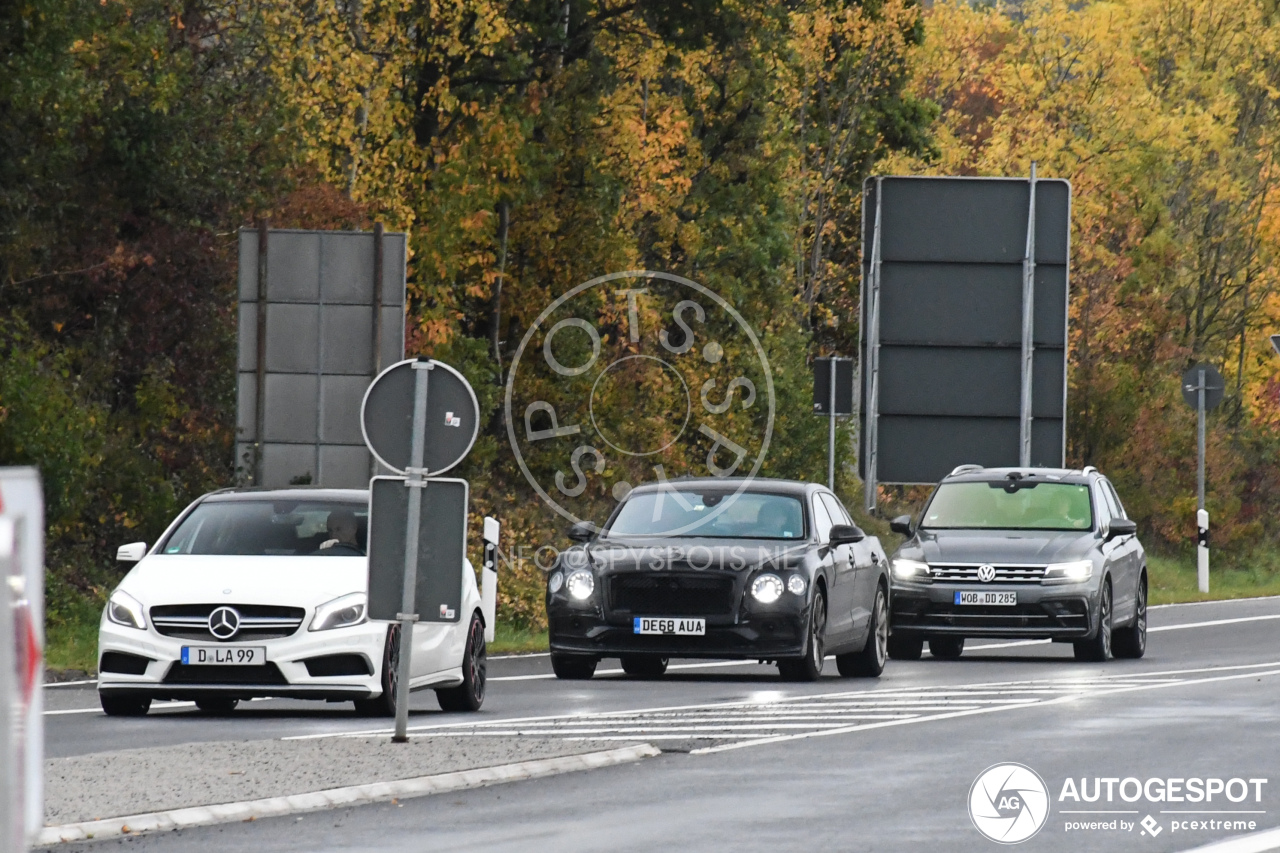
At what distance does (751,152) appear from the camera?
156 ft

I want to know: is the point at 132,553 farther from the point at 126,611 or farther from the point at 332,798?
the point at 332,798

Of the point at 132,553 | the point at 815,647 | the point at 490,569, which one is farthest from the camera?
the point at 490,569

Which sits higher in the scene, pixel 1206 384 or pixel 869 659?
pixel 1206 384

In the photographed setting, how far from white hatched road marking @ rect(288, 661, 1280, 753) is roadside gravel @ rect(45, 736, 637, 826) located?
2.23 ft

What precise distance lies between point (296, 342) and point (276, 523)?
11.2 m

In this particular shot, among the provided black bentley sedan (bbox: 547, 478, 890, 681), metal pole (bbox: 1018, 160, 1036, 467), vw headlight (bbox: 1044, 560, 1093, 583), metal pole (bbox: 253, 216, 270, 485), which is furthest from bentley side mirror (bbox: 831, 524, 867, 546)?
metal pole (bbox: 1018, 160, 1036, 467)

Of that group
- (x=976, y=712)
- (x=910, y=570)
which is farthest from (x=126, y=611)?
(x=910, y=570)

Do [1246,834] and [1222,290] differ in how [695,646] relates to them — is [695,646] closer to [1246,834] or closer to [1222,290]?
[1246,834]

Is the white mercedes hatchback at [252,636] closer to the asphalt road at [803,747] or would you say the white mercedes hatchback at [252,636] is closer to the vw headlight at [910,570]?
the asphalt road at [803,747]

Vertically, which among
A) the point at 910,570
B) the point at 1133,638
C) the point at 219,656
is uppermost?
the point at 910,570

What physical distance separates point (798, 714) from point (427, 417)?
14.8 feet

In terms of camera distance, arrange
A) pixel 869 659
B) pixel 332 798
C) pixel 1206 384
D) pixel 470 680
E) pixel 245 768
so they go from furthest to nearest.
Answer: pixel 1206 384
pixel 869 659
pixel 470 680
pixel 245 768
pixel 332 798

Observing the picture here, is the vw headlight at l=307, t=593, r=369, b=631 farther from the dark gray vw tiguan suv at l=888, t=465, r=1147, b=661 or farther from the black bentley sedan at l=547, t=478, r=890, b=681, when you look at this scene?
the dark gray vw tiguan suv at l=888, t=465, r=1147, b=661

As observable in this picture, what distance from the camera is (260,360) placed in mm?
28781
